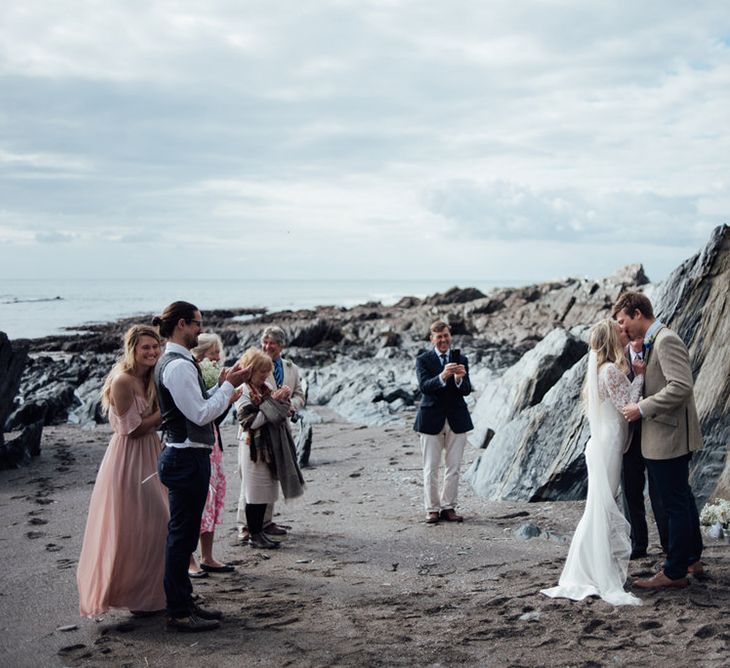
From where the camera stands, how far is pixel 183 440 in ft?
17.8

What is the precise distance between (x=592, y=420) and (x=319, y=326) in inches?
1206

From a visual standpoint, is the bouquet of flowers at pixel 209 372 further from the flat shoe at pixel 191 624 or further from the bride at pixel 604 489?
the bride at pixel 604 489

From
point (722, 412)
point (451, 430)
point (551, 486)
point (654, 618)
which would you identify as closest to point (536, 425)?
point (551, 486)

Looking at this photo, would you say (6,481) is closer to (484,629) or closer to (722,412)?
(484,629)

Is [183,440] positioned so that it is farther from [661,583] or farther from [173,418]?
[661,583]

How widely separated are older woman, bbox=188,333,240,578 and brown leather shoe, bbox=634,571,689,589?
3.44 metres

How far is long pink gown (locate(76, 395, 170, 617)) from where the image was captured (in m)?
5.86

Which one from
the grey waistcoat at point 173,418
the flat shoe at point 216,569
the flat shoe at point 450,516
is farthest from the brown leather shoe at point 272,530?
the grey waistcoat at point 173,418

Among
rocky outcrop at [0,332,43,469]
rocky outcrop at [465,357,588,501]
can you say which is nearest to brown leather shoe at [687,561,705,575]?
rocky outcrop at [465,357,588,501]

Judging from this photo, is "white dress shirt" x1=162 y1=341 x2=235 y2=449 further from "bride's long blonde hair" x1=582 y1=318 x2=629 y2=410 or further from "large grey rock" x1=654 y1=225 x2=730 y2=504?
"large grey rock" x1=654 y1=225 x2=730 y2=504

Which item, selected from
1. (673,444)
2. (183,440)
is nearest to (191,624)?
(183,440)

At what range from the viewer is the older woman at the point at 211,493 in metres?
7.05

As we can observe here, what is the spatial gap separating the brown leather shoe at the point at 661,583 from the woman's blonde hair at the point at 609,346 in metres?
1.52

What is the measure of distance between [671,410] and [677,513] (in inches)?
29.1
